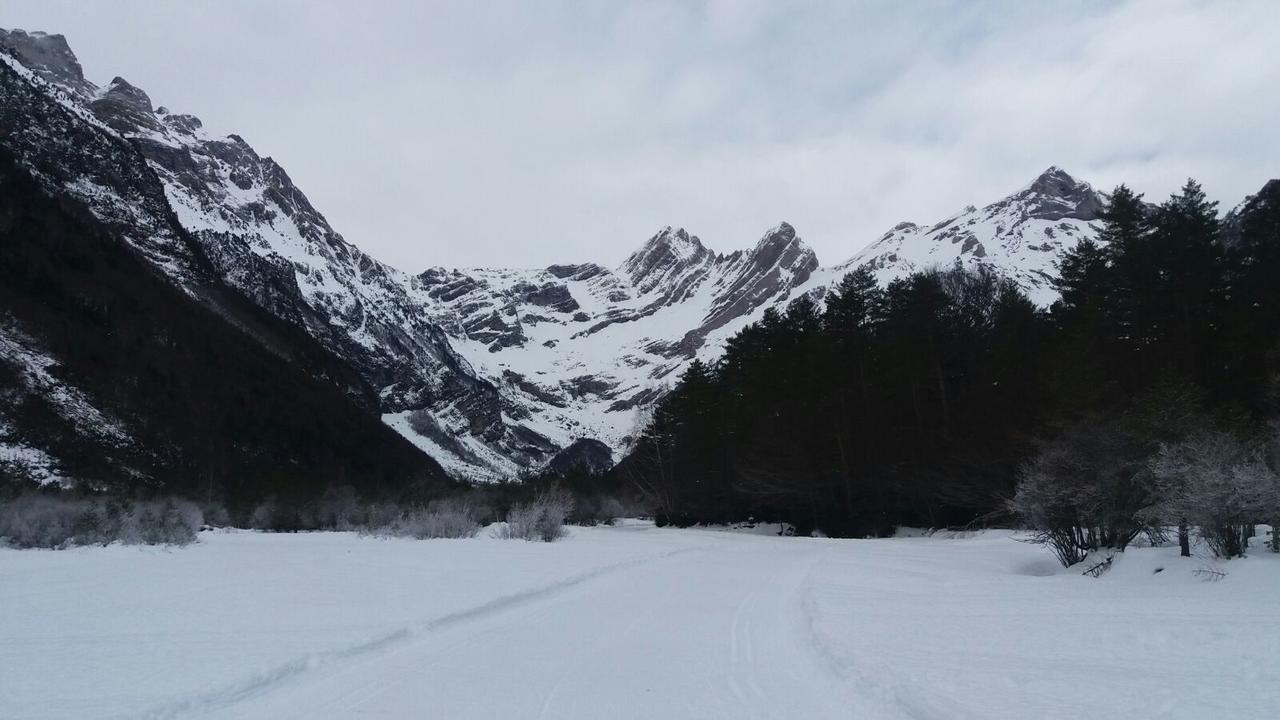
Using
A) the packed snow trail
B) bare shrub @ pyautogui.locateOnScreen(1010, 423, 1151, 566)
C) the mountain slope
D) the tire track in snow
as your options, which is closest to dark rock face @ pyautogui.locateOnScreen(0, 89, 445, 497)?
the mountain slope

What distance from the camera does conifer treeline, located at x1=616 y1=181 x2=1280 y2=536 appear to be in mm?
28578

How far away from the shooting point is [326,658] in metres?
6.49

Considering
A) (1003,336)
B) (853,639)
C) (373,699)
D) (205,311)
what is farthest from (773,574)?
(205,311)

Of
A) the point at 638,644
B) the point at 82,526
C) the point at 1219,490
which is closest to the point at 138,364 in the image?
the point at 82,526

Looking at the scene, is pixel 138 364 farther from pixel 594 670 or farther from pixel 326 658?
pixel 594 670

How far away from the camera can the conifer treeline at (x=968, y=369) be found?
2858cm

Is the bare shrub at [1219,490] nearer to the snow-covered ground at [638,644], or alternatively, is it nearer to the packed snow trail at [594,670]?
the snow-covered ground at [638,644]

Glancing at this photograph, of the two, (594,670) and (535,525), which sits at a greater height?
(535,525)

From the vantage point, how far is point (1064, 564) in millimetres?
14719

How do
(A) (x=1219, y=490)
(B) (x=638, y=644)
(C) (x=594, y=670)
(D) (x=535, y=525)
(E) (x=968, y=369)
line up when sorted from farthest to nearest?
(E) (x=968, y=369)
(D) (x=535, y=525)
(A) (x=1219, y=490)
(B) (x=638, y=644)
(C) (x=594, y=670)

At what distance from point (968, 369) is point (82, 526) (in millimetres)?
36872

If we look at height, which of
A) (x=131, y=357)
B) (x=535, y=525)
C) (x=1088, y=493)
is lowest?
(x=535, y=525)

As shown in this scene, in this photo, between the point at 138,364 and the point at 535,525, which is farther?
the point at 138,364

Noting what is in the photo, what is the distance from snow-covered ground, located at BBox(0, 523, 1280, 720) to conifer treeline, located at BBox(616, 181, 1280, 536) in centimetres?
1469
